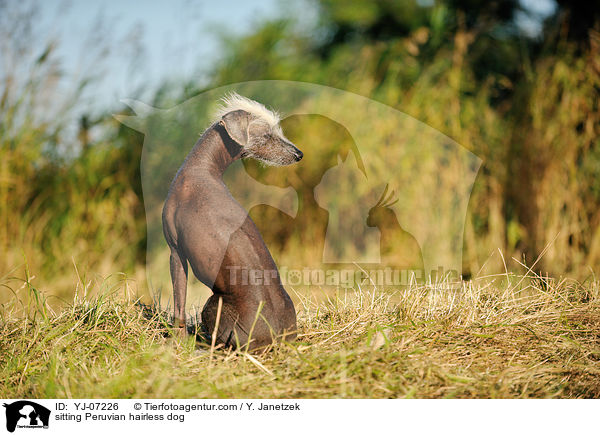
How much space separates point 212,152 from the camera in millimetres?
2480

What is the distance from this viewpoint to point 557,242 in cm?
518

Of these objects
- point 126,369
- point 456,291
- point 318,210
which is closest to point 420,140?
point 318,210

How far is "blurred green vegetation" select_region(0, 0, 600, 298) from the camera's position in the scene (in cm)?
484

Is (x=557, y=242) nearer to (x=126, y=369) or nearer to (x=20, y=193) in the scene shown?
(x=126, y=369)

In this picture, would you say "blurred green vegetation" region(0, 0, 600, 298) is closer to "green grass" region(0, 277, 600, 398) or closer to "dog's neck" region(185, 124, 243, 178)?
"green grass" region(0, 277, 600, 398)

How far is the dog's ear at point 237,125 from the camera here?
2436 millimetres

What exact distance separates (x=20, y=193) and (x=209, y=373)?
354cm

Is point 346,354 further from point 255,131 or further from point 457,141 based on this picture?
point 457,141
